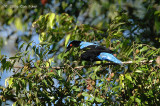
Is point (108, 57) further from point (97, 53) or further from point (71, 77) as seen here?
point (71, 77)

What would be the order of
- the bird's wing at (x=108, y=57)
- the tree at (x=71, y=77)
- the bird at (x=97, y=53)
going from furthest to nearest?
1. the bird at (x=97, y=53)
2. the bird's wing at (x=108, y=57)
3. the tree at (x=71, y=77)

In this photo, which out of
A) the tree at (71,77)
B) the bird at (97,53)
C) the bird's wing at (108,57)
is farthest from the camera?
the bird at (97,53)

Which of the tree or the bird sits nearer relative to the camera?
the tree

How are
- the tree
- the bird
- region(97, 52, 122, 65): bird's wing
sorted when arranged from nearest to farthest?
1. the tree
2. region(97, 52, 122, 65): bird's wing
3. the bird

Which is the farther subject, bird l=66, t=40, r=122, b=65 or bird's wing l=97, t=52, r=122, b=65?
bird l=66, t=40, r=122, b=65

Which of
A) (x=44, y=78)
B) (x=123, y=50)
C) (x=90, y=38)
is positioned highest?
(x=90, y=38)

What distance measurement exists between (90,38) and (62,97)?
1.60m

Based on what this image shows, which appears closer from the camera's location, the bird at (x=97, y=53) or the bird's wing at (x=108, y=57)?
the bird's wing at (x=108, y=57)

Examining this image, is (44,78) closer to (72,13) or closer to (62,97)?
(62,97)

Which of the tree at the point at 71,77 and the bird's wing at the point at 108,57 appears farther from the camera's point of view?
A: the bird's wing at the point at 108,57

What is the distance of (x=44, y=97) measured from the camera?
125 inches

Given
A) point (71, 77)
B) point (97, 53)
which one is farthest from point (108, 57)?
point (71, 77)

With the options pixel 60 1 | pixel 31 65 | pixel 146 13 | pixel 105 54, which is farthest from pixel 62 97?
pixel 60 1

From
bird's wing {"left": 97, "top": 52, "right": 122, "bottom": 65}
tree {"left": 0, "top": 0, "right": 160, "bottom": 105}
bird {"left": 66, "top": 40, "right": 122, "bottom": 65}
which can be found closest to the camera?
tree {"left": 0, "top": 0, "right": 160, "bottom": 105}
